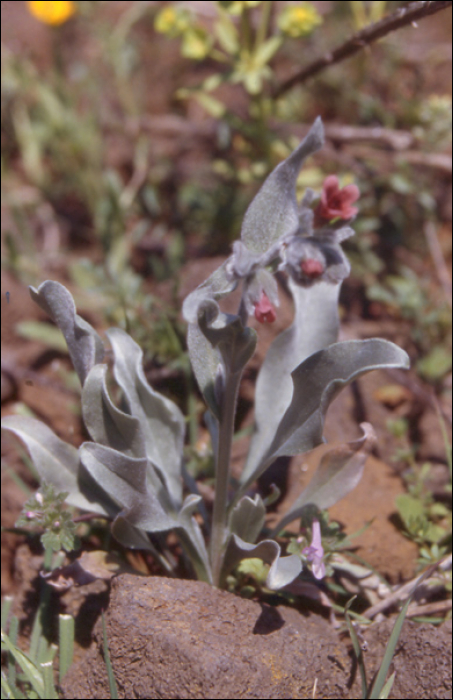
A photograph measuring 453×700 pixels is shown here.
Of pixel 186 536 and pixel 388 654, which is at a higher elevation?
pixel 186 536

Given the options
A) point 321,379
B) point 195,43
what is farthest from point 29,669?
point 195,43

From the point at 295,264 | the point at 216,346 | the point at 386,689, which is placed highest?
the point at 295,264

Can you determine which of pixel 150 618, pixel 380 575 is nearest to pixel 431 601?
pixel 380 575

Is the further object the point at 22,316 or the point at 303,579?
the point at 22,316

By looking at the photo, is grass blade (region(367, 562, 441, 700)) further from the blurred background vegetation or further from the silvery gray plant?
the blurred background vegetation

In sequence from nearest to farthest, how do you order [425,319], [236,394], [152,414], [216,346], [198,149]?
[216,346]
[236,394]
[152,414]
[425,319]
[198,149]

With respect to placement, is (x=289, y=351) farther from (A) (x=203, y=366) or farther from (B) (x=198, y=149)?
(B) (x=198, y=149)

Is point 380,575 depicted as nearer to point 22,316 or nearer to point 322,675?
point 322,675
